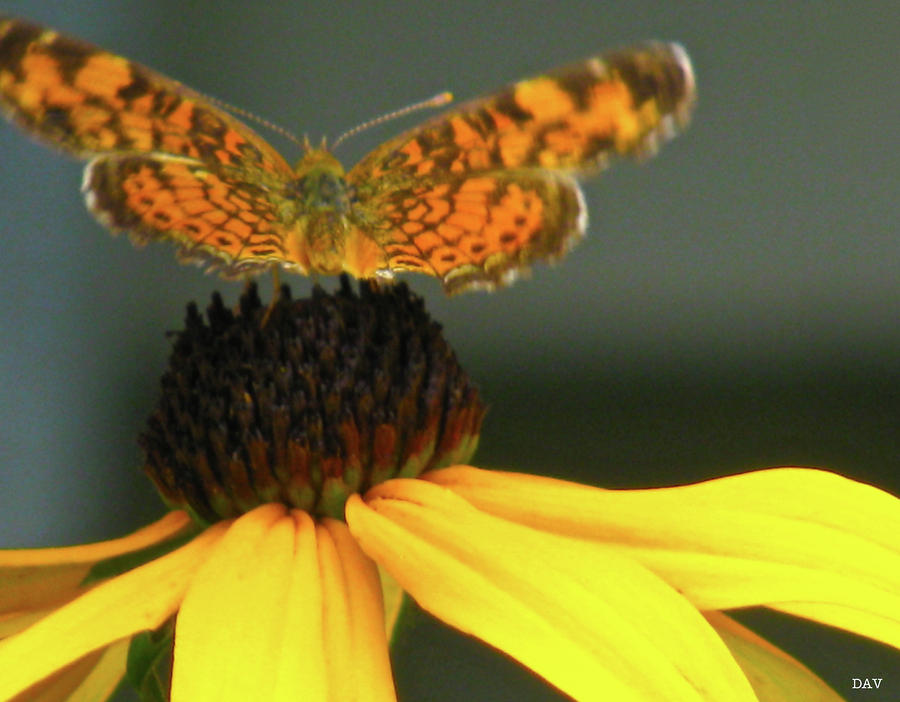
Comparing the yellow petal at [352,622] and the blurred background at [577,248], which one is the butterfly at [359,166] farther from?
the blurred background at [577,248]

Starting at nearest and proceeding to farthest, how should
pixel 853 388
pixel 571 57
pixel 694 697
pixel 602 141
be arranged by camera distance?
1. pixel 694 697
2. pixel 602 141
3. pixel 571 57
4. pixel 853 388

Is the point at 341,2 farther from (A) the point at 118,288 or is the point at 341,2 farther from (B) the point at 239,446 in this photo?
(B) the point at 239,446

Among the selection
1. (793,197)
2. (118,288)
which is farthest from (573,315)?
(118,288)

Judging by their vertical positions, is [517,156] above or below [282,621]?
above

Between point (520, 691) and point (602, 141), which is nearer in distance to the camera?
point (602, 141)
